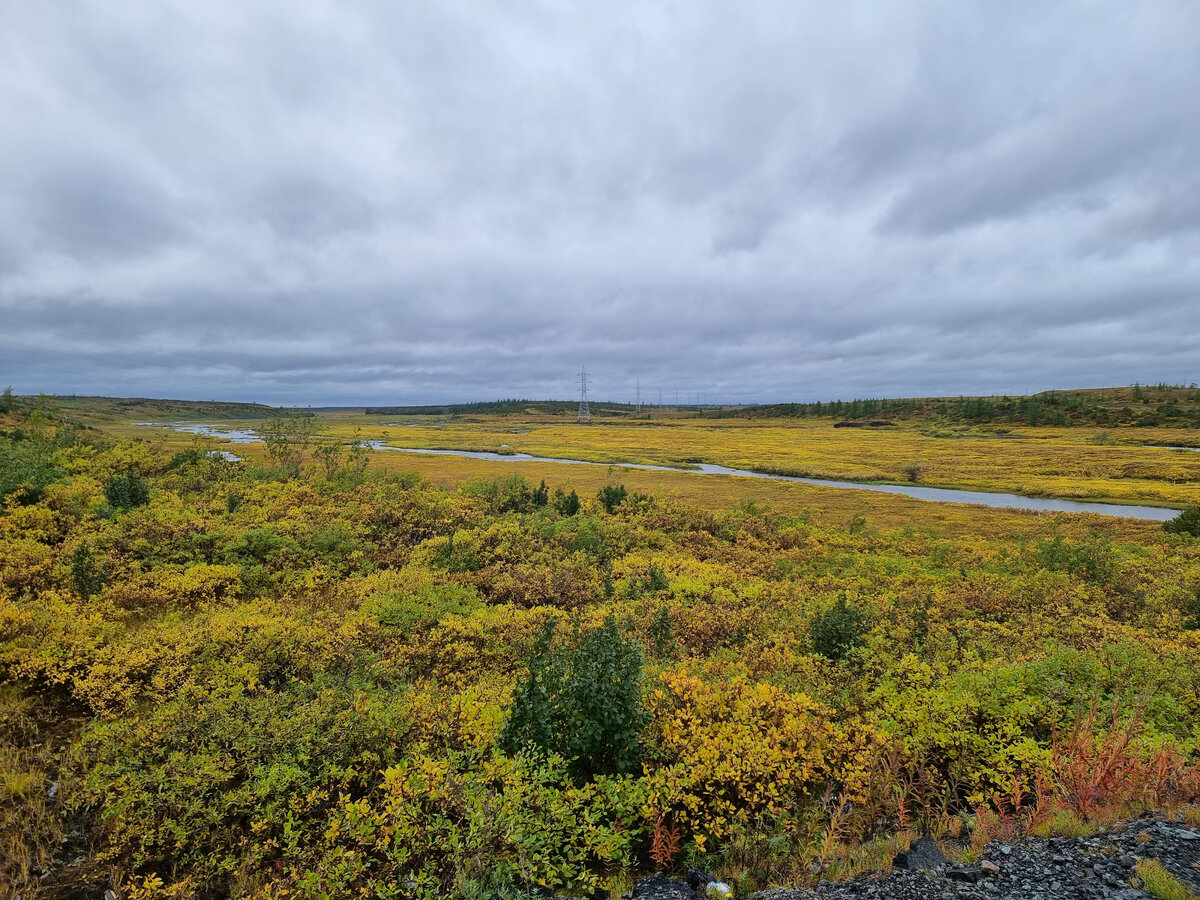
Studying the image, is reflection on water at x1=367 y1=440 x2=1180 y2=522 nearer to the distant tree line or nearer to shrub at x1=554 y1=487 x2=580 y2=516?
shrub at x1=554 y1=487 x2=580 y2=516

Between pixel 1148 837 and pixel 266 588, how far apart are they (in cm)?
1855

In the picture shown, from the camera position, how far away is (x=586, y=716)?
7.12m

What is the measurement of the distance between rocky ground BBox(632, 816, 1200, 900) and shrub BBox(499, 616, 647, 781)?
63.0 inches

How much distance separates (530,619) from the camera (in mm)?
13406

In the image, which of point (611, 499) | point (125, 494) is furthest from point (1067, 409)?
point (125, 494)

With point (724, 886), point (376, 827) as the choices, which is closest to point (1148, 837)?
point (724, 886)

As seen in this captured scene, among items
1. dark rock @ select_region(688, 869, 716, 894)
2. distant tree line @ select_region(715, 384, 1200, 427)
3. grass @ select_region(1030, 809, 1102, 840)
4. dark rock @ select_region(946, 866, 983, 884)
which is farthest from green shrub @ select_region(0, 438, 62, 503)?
distant tree line @ select_region(715, 384, 1200, 427)

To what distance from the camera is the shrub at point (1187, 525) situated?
24777 millimetres

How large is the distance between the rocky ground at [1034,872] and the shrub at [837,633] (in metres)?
6.04

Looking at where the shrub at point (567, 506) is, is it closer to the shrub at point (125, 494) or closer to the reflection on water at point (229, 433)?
the shrub at point (125, 494)

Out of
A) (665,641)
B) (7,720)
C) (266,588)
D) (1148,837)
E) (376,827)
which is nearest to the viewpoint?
(1148,837)

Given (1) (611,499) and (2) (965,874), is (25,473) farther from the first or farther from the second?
(2) (965,874)

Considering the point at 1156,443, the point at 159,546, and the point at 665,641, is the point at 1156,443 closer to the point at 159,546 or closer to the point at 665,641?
the point at 665,641

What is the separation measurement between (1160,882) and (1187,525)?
103ft
